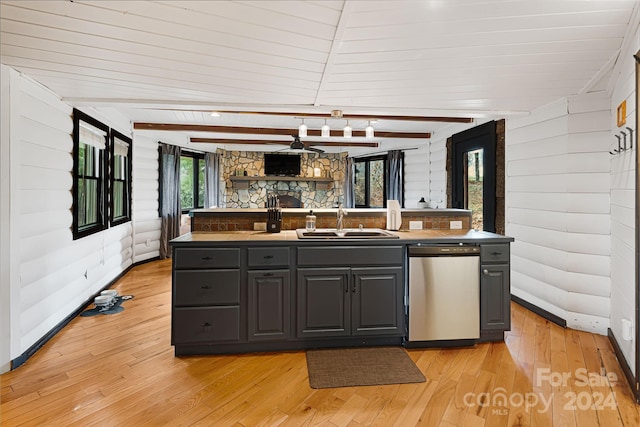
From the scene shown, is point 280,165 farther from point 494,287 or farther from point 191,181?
point 494,287

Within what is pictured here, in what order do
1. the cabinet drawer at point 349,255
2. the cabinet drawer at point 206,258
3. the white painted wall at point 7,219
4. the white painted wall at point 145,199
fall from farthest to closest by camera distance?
1. the white painted wall at point 145,199
2. the cabinet drawer at point 349,255
3. the cabinet drawer at point 206,258
4. the white painted wall at point 7,219

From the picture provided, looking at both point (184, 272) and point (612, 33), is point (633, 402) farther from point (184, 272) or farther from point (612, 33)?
point (184, 272)

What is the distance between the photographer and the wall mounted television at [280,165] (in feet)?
25.6

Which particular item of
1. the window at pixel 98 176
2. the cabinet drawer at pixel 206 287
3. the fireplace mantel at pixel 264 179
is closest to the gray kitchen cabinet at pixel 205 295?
the cabinet drawer at pixel 206 287

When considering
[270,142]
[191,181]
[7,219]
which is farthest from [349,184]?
[7,219]

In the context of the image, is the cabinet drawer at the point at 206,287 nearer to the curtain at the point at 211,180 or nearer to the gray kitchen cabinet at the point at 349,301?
the gray kitchen cabinet at the point at 349,301

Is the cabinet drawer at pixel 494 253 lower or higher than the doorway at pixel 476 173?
lower

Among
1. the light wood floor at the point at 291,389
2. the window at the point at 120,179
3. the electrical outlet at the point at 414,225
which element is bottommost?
the light wood floor at the point at 291,389

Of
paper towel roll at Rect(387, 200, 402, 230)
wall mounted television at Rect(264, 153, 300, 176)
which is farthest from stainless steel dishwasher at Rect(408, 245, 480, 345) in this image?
wall mounted television at Rect(264, 153, 300, 176)

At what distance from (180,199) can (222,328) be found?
4593 millimetres

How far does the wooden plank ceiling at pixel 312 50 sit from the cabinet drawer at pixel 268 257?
4.47ft

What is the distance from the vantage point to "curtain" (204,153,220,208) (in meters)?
7.30

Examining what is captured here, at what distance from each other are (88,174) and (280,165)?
4.34m

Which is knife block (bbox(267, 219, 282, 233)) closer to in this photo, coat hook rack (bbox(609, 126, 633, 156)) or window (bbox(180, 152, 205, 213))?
coat hook rack (bbox(609, 126, 633, 156))
